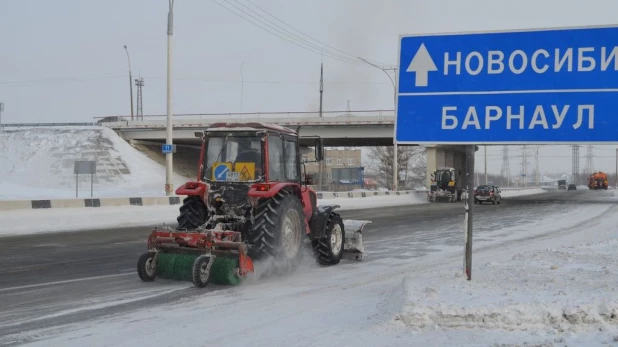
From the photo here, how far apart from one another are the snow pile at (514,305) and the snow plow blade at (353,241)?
4.08 meters

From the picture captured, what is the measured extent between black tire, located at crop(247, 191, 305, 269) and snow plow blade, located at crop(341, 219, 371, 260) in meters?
2.26

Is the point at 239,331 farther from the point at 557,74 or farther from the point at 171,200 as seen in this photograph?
the point at 171,200

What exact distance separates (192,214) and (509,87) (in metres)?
5.30

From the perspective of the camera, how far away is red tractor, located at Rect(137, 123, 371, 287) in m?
8.48

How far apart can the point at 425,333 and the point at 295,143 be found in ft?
17.7

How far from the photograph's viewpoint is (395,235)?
1706 centimetres

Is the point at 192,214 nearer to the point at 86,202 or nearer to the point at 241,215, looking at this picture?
the point at 241,215

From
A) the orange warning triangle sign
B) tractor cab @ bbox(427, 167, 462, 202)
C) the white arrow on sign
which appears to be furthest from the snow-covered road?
tractor cab @ bbox(427, 167, 462, 202)

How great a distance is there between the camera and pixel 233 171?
377 inches

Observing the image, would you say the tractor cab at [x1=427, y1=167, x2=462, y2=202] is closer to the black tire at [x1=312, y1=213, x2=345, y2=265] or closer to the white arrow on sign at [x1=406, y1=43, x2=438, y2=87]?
the black tire at [x1=312, y1=213, x2=345, y2=265]

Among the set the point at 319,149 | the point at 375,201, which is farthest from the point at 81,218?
the point at 375,201

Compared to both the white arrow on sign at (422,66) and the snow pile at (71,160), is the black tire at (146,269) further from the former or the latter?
the snow pile at (71,160)

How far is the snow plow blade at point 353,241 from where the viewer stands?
38.2 ft

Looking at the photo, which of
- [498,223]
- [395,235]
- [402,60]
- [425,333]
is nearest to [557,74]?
[402,60]
